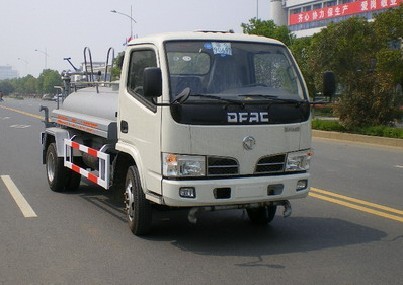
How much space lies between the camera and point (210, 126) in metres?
5.62

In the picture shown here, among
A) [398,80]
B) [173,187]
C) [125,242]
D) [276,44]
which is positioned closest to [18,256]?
[125,242]

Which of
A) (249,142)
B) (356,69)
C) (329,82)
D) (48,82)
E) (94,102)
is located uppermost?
(48,82)

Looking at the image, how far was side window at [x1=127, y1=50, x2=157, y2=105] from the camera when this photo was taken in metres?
6.23

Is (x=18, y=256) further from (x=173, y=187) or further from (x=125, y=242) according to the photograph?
(x=173, y=187)

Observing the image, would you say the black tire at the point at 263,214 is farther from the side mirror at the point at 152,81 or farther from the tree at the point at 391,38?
the tree at the point at 391,38

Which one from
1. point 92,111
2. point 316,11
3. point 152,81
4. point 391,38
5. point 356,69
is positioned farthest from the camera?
point 316,11

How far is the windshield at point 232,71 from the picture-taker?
589 cm

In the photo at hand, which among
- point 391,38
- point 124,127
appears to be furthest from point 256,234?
point 391,38

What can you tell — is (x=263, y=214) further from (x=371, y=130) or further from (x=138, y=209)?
(x=371, y=130)

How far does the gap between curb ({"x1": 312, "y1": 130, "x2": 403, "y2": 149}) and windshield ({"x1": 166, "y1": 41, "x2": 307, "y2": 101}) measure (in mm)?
12217

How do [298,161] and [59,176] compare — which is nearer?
[298,161]

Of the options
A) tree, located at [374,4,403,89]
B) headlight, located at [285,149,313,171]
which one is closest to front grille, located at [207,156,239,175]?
headlight, located at [285,149,313,171]

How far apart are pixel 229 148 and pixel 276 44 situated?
1546mm

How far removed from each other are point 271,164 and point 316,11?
3317 inches
